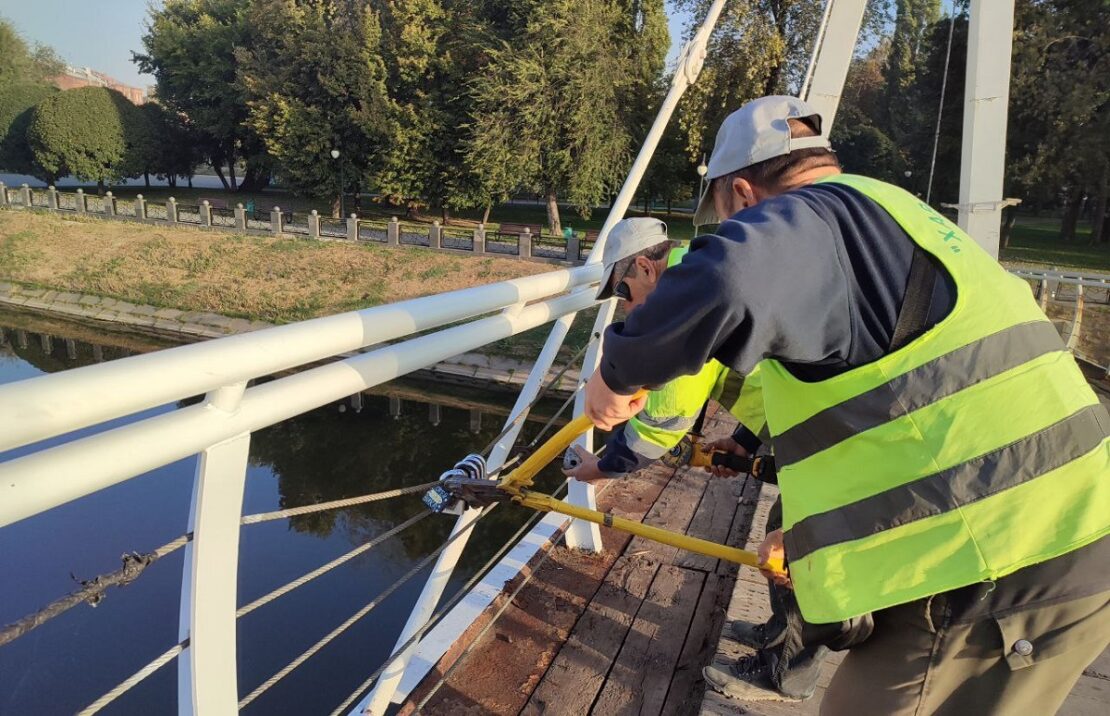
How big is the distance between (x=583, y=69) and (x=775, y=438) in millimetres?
23279

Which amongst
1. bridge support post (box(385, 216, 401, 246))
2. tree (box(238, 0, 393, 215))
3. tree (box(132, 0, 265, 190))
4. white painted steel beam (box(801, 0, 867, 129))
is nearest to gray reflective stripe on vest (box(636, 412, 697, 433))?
white painted steel beam (box(801, 0, 867, 129))

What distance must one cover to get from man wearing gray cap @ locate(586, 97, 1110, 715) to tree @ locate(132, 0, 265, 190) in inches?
1295

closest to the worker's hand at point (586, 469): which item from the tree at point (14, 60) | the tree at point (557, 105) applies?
the tree at point (557, 105)

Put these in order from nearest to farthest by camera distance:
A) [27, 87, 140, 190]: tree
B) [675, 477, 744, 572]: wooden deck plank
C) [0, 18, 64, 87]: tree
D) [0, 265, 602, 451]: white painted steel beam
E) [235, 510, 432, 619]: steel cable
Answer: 1. [0, 265, 602, 451]: white painted steel beam
2. [235, 510, 432, 619]: steel cable
3. [675, 477, 744, 572]: wooden deck plank
4. [27, 87, 140, 190]: tree
5. [0, 18, 64, 87]: tree

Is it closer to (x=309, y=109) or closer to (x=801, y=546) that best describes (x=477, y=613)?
(x=801, y=546)

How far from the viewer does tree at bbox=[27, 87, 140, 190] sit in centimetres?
3136

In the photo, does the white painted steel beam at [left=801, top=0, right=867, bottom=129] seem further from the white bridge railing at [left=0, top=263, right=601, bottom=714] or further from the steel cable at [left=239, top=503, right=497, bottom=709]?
the white bridge railing at [left=0, top=263, right=601, bottom=714]

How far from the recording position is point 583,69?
74.7 feet

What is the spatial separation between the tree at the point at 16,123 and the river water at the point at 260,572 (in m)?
33.1

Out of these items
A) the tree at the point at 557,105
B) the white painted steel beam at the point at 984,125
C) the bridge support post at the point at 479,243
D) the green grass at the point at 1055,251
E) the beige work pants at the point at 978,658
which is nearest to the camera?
the beige work pants at the point at 978,658

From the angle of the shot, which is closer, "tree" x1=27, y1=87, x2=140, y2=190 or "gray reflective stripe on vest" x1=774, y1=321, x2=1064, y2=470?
"gray reflective stripe on vest" x1=774, y1=321, x2=1064, y2=470

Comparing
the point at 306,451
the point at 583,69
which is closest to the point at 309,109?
the point at 583,69

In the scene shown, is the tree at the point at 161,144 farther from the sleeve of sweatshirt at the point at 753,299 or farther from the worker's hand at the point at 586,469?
the sleeve of sweatshirt at the point at 753,299

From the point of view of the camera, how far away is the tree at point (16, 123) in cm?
3400
